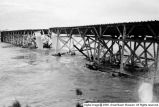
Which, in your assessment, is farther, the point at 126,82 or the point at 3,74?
the point at 3,74

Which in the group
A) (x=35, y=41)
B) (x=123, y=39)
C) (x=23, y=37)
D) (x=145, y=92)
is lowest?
(x=145, y=92)

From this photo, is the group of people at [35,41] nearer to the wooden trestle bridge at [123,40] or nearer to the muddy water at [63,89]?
the wooden trestle bridge at [123,40]

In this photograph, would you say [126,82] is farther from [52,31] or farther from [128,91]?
[52,31]

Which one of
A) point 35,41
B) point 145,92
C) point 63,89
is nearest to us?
point 145,92

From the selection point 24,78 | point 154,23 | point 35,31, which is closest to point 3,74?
point 24,78

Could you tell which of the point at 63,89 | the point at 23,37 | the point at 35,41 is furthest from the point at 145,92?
the point at 23,37

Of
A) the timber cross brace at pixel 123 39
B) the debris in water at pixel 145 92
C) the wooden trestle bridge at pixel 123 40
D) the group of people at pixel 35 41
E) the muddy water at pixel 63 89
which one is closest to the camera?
the muddy water at pixel 63 89

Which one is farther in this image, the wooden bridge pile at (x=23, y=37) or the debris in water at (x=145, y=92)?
the wooden bridge pile at (x=23, y=37)

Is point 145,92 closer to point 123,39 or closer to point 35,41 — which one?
point 123,39

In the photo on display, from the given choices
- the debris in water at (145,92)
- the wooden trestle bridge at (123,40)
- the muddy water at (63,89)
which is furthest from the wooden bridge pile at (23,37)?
the debris in water at (145,92)

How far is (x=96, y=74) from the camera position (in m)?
16.5

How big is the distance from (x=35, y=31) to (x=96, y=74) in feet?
85.6

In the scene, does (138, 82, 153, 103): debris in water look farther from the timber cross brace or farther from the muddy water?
the timber cross brace

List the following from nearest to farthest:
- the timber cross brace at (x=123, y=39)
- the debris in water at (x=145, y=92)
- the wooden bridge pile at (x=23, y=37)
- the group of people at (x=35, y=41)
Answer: the debris in water at (x=145, y=92) → the timber cross brace at (x=123, y=39) → the wooden bridge pile at (x=23, y=37) → the group of people at (x=35, y=41)
